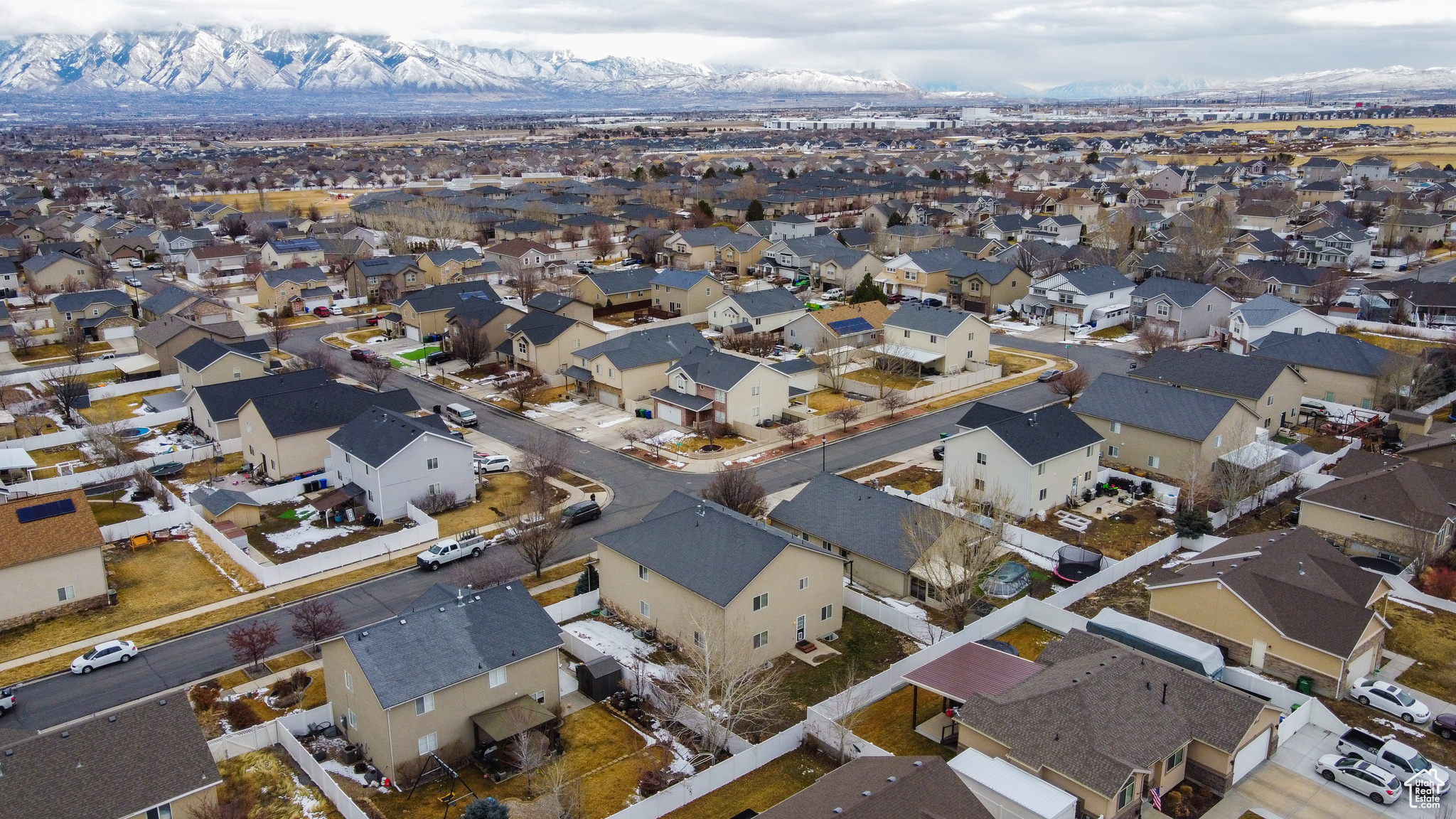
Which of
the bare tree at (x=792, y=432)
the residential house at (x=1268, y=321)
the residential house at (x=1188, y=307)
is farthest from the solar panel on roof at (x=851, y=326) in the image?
the residential house at (x=1268, y=321)

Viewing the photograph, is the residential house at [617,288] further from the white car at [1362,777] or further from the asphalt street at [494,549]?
the white car at [1362,777]

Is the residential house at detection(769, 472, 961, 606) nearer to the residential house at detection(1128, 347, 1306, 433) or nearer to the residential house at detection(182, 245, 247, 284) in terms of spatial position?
→ the residential house at detection(1128, 347, 1306, 433)

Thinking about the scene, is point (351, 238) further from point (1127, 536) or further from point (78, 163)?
point (78, 163)

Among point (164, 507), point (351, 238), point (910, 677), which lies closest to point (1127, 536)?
point (910, 677)

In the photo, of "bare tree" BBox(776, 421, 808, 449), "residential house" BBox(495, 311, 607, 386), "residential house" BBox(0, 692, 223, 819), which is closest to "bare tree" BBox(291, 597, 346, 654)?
"residential house" BBox(0, 692, 223, 819)

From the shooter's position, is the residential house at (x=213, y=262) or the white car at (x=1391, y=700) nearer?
the white car at (x=1391, y=700)

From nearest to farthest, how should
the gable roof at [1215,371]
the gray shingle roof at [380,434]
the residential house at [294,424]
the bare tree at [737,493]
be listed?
the bare tree at [737,493] → the gray shingle roof at [380,434] → the residential house at [294,424] → the gable roof at [1215,371]
